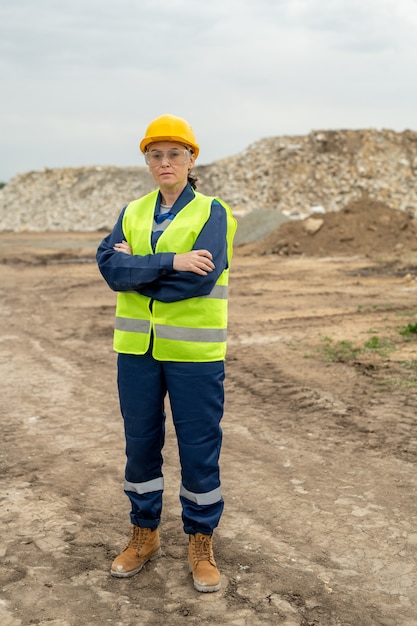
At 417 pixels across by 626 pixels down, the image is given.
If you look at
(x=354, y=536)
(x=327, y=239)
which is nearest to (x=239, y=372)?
(x=354, y=536)

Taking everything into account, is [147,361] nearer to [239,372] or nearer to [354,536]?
[354,536]

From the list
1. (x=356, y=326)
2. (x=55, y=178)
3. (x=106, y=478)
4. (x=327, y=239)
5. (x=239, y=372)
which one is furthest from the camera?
(x=55, y=178)

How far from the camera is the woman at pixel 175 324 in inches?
144

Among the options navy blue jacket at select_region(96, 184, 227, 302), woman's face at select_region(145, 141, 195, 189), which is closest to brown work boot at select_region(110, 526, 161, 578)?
navy blue jacket at select_region(96, 184, 227, 302)

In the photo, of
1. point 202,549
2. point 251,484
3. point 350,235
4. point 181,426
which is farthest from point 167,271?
point 350,235

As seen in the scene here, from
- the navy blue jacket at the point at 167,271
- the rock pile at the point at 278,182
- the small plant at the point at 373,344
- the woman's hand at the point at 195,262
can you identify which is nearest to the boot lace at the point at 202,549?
the navy blue jacket at the point at 167,271

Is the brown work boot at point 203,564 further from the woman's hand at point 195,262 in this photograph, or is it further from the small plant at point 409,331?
the small plant at point 409,331

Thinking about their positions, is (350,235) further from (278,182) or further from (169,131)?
(169,131)

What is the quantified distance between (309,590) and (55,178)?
153 ft

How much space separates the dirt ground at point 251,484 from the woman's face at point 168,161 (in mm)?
2044

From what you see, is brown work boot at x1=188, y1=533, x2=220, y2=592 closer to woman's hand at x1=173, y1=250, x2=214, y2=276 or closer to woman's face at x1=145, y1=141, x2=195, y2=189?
woman's hand at x1=173, y1=250, x2=214, y2=276

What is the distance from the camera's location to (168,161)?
374 centimetres

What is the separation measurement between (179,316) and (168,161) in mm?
771

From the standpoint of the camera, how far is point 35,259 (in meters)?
23.6
